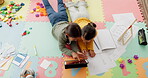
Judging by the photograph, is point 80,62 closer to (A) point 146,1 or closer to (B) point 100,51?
(B) point 100,51

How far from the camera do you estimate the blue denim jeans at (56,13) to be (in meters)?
1.71

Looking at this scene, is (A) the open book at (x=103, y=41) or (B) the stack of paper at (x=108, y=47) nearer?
(B) the stack of paper at (x=108, y=47)

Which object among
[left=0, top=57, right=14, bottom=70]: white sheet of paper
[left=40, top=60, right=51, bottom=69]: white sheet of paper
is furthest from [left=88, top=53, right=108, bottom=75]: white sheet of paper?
[left=0, top=57, right=14, bottom=70]: white sheet of paper

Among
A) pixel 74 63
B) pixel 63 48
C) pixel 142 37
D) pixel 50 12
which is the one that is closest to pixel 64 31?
pixel 63 48

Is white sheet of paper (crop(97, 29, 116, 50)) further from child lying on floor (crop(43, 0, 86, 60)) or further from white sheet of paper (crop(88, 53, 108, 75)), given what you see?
child lying on floor (crop(43, 0, 86, 60))

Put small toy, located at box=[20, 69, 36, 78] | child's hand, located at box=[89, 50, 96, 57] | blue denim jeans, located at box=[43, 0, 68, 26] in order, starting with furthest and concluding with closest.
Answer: blue denim jeans, located at box=[43, 0, 68, 26]
child's hand, located at box=[89, 50, 96, 57]
small toy, located at box=[20, 69, 36, 78]

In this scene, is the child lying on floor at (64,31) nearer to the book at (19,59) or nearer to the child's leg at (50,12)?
the child's leg at (50,12)

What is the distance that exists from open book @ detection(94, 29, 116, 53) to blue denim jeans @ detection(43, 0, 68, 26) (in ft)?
1.24

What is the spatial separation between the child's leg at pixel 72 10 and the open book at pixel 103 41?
0.29 m

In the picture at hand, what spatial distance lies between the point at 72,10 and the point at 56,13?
0.66ft

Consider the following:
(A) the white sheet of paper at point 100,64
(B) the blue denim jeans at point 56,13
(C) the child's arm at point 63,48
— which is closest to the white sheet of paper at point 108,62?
(A) the white sheet of paper at point 100,64

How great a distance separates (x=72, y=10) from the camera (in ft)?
6.14

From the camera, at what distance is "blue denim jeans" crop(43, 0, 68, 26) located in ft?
5.62

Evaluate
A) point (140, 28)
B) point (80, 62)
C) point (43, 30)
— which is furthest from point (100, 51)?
point (43, 30)
